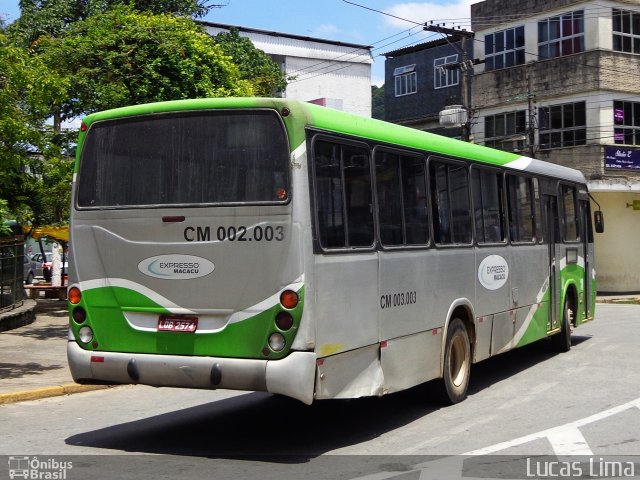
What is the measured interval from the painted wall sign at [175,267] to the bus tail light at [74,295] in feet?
2.46

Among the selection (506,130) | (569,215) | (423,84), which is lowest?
(569,215)

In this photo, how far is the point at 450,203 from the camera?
10.4m

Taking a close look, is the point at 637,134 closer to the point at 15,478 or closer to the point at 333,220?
the point at 333,220

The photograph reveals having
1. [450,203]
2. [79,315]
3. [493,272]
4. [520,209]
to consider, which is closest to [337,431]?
[79,315]

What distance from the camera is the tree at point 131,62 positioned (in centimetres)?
1691

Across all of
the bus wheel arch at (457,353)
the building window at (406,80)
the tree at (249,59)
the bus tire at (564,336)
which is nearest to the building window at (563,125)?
the tree at (249,59)

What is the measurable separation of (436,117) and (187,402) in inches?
1511

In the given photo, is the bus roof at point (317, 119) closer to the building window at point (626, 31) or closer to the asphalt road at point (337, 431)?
the asphalt road at point (337, 431)

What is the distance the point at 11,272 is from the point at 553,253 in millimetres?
12504

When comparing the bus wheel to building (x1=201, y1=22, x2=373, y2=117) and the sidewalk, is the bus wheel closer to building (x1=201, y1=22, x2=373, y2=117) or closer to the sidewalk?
the sidewalk

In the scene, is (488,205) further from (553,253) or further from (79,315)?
(79,315)

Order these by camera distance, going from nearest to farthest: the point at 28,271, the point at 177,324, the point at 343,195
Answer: the point at 177,324 < the point at 343,195 < the point at 28,271

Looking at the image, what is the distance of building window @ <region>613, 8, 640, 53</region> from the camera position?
34.1 metres

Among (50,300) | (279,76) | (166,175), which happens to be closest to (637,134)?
(279,76)
